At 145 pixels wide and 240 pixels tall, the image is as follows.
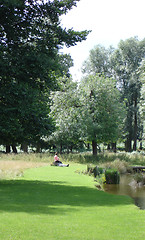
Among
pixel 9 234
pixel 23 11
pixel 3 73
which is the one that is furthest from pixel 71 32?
pixel 9 234

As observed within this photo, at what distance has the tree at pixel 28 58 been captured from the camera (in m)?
16.0

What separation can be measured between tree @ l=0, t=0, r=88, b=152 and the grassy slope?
16.8 feet

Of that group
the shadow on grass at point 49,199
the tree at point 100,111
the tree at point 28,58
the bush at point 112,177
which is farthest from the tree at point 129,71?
the shadow on grass at point 49,199

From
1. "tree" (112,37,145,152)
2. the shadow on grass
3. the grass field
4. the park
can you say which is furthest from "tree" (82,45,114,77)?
the grass field

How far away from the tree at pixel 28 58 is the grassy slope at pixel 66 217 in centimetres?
513

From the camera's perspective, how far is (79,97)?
37.9m

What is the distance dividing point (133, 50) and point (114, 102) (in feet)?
53.4

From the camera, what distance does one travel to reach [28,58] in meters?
16.9

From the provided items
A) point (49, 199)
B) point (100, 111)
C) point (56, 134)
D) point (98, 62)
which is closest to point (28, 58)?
point (49, 199)

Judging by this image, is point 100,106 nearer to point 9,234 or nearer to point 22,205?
point 22,205

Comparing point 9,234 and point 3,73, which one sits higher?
point 3,73

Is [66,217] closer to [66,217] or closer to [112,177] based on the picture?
[66,217]

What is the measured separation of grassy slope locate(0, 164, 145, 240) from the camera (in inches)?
277

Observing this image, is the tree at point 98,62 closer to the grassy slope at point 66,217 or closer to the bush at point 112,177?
the bush at point 112,177
